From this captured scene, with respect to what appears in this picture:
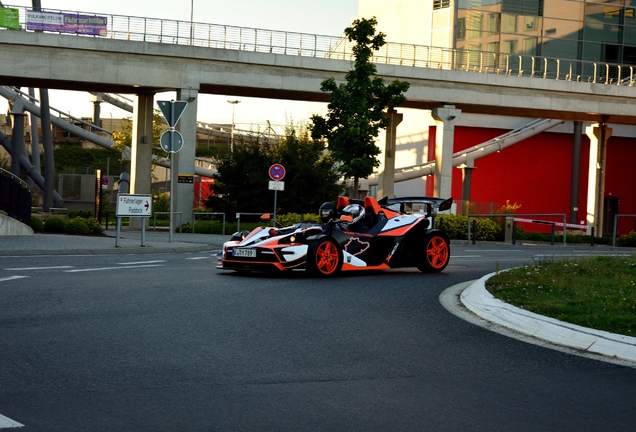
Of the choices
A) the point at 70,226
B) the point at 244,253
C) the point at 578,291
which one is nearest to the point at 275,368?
the point at 578,291

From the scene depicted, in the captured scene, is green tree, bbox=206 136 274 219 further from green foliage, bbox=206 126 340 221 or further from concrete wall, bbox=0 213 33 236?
concrete wall, bbox=0 213 33 236

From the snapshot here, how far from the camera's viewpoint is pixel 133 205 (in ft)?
73.4

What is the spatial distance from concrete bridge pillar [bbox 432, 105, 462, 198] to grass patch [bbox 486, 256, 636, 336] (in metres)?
32.8

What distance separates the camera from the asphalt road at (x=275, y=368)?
19.7 feet

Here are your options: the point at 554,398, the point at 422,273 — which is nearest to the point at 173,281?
the point at 422,273

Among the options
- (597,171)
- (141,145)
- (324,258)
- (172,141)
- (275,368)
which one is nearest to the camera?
(275,368)

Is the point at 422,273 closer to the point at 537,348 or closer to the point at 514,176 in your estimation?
the point at 537,348

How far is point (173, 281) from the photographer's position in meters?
14.2

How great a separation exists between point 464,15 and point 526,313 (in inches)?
2009

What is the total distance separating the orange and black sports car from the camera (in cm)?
1520

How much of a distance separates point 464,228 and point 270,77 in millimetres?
12384

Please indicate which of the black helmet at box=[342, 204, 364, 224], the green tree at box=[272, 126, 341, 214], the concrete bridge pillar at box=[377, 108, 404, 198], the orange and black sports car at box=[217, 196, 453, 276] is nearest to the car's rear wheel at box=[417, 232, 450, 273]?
the orange and black sports car at box=[217, 196, 453, 276]

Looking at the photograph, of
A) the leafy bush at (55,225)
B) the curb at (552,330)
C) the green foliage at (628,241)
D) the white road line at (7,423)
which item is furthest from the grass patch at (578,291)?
the green foliage at (628,241)

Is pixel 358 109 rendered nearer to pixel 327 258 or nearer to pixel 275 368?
pixel 327 258
